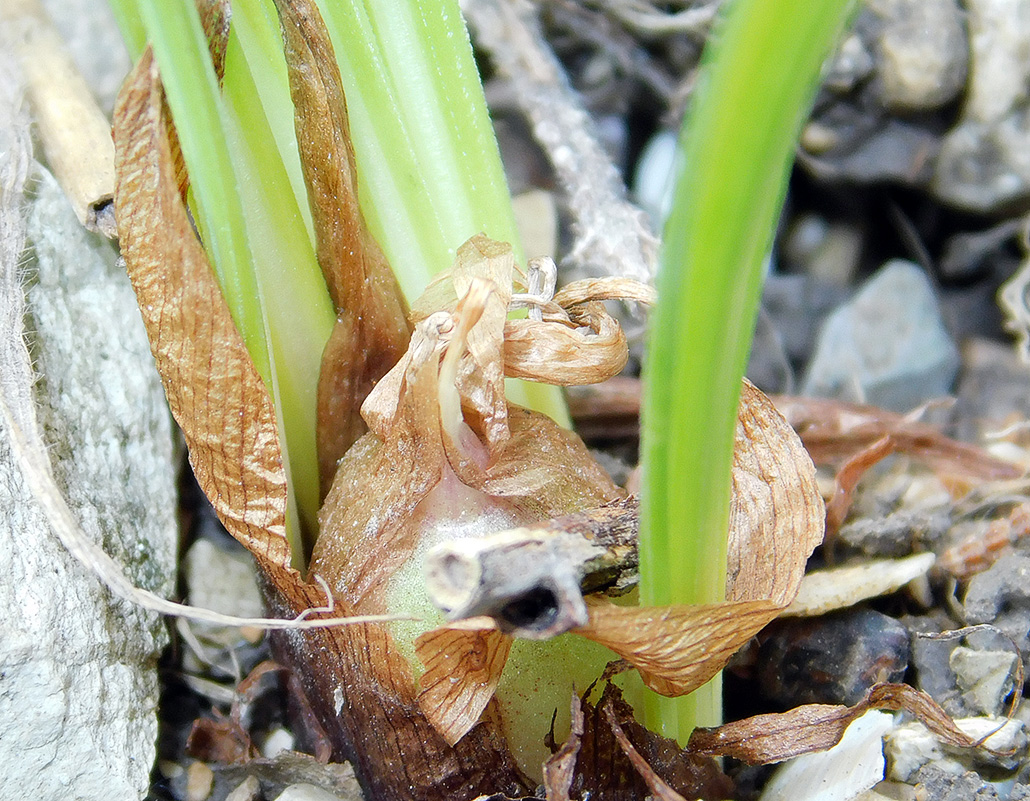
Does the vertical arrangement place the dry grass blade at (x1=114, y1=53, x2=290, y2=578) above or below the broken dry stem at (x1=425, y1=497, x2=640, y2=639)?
above

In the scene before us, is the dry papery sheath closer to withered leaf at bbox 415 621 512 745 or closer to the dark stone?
withered leaf at bbox 415 621 512 745

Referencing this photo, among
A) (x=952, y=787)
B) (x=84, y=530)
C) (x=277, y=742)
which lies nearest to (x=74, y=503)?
(x=84, y=530)

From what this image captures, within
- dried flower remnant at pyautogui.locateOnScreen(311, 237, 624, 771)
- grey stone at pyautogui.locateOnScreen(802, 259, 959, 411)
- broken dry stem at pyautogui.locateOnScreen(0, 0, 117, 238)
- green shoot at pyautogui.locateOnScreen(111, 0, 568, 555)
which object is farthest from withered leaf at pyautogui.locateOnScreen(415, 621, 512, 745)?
grey stone at pyautogui.locateOnScreen(802, 259, 959, 411)

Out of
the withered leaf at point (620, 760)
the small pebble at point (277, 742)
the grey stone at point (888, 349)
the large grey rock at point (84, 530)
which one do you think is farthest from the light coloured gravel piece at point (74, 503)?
the grey stone at point (888, 349)

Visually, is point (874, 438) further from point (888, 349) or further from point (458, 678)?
point (458, 678)

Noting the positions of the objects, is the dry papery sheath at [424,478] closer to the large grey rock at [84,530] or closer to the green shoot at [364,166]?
the green shoot at [364,166]

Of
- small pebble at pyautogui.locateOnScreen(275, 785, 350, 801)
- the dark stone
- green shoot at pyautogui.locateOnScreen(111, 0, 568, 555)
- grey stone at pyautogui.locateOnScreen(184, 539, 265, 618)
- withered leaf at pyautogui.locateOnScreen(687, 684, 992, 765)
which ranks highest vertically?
green shoot at pyautogui.locateOnScreen(111, 0, 568, 555)

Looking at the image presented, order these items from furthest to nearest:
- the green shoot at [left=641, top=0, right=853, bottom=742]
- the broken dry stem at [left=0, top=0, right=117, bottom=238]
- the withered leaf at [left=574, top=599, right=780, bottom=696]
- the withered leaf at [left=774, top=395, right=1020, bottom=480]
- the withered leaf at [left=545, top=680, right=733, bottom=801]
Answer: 1. the withered leaf at [left=774, top=395, right=1020, bottom=480]
2. the broken dry stem at [left=0, top=0, right=117, bottom=238]
3. the withered leaf at [left=545, top=680, right=733, bottom=801]
4. the withered leaf at [left=574, top=599, right=780, bottom=696]
5. the green shoot at [left=641, top=0, right=853, bottom=742]
